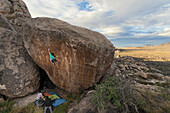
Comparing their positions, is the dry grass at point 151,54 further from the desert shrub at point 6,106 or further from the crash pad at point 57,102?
the desert shrub at point 6,106

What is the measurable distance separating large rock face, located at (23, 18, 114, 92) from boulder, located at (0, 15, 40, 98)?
753 mm

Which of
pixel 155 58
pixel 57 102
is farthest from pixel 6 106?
pixel 155 58

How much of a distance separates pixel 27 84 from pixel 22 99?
37.2 inches

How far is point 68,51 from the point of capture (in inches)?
206

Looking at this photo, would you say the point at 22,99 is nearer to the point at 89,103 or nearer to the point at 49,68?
the point at 49,68

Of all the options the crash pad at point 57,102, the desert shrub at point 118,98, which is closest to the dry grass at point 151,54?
the desert shrub at point 118,98

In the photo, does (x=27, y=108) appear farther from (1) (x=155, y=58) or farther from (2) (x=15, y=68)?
(1) (x=155, y=58)

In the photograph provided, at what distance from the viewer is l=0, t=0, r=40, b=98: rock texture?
575cm

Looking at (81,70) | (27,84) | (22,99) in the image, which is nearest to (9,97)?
(22,99)

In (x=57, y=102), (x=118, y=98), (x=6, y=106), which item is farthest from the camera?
(x=57, y=102)

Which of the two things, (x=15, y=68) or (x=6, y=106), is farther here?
(x=15, y=68)

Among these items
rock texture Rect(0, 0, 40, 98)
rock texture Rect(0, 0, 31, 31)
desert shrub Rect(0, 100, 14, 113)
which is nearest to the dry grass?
rock texture Rect(0, 0, 40, 98)

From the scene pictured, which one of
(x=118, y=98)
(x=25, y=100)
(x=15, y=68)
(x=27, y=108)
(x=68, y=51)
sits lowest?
(x=27, y=108)

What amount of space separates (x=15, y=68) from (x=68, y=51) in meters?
3.74
